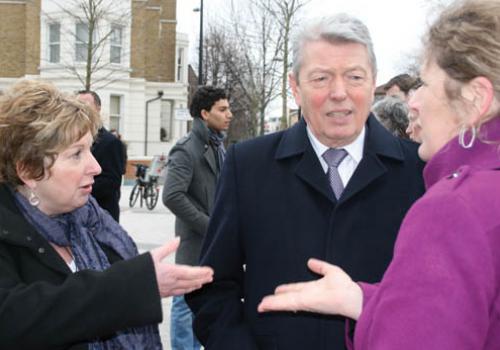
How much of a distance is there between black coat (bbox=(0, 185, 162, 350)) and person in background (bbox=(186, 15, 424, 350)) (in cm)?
40

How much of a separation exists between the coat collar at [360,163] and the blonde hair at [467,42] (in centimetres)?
79

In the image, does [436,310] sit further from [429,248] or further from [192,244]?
[192,244]

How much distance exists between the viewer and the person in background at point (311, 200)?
2119 millimetres

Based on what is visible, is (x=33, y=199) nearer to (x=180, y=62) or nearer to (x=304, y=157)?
(x=304, y=157)

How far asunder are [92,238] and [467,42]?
1.64 metres

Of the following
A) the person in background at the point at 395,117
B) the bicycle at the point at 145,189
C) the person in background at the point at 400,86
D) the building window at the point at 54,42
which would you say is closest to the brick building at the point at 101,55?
the building window at the point at 54,42

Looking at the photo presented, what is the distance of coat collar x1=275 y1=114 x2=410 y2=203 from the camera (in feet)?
7.04

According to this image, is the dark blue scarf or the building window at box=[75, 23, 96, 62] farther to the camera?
the building window at box=[75, 23, 96, 62]

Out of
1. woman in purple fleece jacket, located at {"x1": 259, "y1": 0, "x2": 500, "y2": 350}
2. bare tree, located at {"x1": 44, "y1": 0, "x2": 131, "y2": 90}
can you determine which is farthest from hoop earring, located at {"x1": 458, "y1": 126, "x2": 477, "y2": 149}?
bare tree, located at {"x1": 44, "y1": 0, "x2": 131, "y2": 90}

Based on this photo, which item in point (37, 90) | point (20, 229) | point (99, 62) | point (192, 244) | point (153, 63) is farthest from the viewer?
point (153, 63)

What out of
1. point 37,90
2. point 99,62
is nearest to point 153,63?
point 99,62

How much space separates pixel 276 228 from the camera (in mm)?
2199

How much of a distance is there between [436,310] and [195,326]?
51.9 inches

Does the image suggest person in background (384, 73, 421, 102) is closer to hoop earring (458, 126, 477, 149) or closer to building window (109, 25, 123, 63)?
hoop earring (458, 126, 477, 149)
